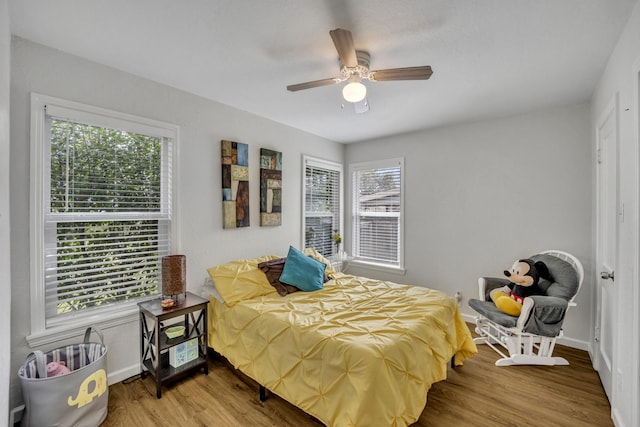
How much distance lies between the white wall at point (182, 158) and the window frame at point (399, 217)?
29.2 inches

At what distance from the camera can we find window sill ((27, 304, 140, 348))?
191 centimetres

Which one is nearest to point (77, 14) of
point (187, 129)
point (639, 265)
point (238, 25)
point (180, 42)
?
point (180, 42)

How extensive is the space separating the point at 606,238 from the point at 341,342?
7.66 ft

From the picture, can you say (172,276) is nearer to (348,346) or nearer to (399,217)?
(348,346)

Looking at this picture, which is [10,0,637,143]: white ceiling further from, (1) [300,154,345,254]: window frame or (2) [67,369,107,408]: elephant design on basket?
(2) [67,369,107,408]: elephant design on basket

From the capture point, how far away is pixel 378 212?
4387mm


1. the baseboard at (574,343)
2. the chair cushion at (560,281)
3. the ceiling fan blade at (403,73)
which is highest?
the ceiling fan blade at (403,73)

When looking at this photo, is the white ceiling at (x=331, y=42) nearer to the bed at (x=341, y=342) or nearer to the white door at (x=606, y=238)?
the white door at (x=606, y=238)

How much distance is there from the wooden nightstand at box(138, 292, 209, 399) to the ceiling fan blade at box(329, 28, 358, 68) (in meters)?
2.14

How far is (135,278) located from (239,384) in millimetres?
1241

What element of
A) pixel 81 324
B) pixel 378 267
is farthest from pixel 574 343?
pixel 81 324

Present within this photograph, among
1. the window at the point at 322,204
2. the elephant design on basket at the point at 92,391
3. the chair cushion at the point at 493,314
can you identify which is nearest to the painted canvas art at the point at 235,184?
the window at the point at 322,204

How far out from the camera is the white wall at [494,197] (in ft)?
9.45

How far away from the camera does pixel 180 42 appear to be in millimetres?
1896
